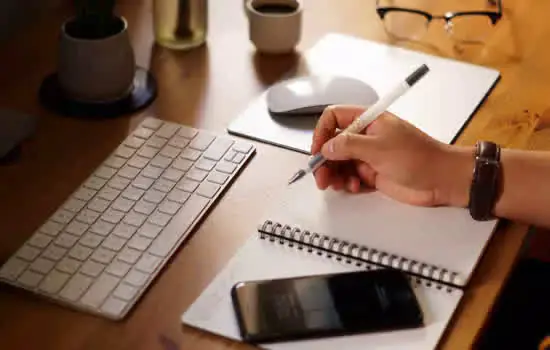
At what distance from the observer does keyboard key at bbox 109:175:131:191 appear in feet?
3.23

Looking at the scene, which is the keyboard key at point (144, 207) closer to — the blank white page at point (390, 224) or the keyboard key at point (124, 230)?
the keyboard key at point (124, 230)

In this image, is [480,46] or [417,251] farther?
[480,46]

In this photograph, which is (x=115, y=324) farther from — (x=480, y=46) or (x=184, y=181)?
(x=480, y=46)

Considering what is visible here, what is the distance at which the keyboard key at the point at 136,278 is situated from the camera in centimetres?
86

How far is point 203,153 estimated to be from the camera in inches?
41.3

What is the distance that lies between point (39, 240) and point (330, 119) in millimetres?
365

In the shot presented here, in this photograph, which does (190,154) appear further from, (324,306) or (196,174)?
(324,306)

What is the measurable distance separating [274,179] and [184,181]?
107mm

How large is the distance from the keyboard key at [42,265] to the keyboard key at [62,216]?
0.06 metres

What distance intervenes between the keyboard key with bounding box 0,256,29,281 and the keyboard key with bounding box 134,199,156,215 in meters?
0.14

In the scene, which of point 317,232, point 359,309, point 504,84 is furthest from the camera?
point 504,84

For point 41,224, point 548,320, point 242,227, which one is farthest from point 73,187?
point 548,320

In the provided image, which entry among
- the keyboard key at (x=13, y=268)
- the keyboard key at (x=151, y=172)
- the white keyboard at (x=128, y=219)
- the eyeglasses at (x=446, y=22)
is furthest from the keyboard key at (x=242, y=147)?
the eyeglasses at (x=446, y=22)

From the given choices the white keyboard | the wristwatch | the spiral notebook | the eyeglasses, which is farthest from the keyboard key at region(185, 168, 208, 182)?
the eyeglasses
